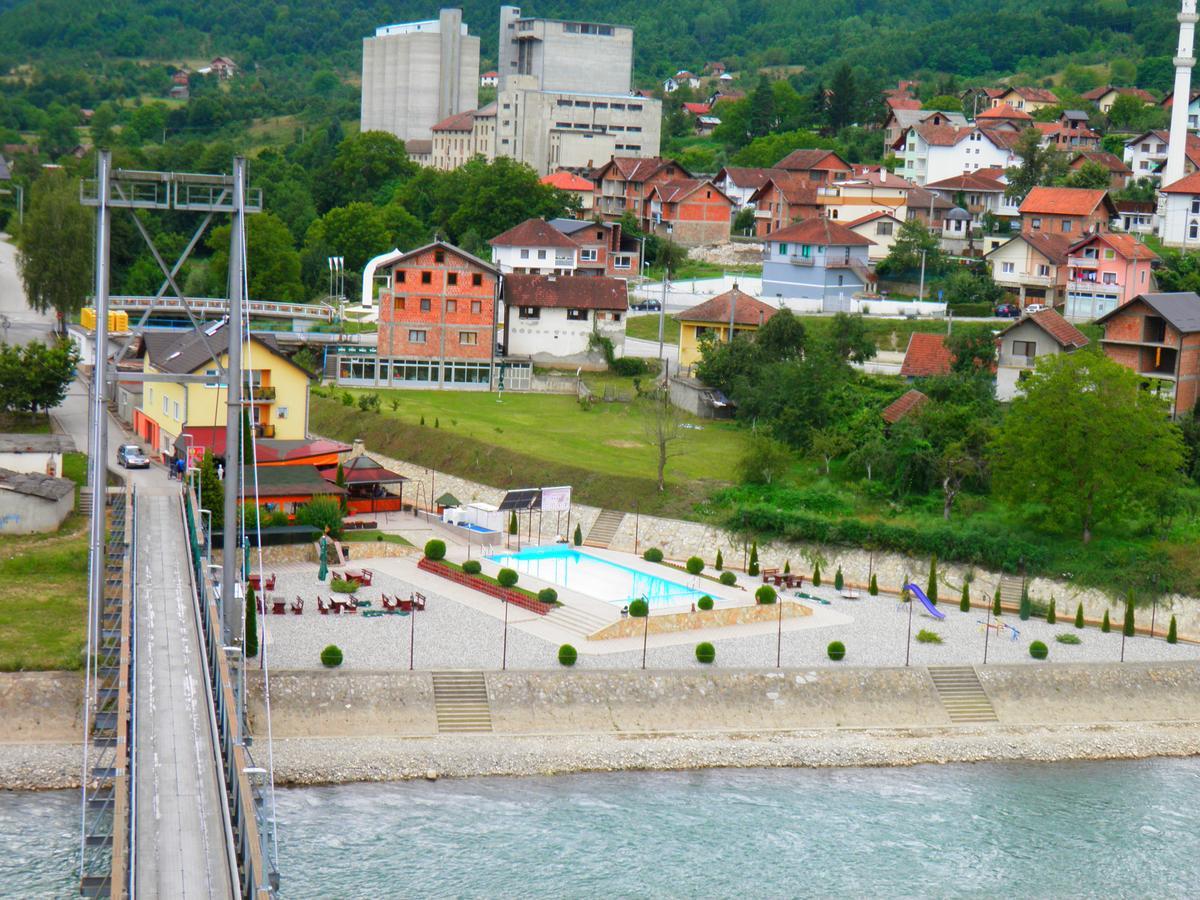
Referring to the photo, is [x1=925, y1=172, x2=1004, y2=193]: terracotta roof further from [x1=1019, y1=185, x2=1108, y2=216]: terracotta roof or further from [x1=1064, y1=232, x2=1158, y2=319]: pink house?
[x1=1064, y1=232, x2=1158, y2=319]: pink house

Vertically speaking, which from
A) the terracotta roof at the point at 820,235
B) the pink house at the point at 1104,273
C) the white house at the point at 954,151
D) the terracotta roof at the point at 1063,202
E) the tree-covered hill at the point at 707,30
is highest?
the tree-covered hill at the point at 707,30

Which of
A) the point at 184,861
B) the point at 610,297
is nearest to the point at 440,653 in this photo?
the point at 184,861

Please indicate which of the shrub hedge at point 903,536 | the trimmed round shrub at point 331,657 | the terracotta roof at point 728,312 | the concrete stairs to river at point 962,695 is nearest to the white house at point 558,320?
the terracotta roof at point 728,312

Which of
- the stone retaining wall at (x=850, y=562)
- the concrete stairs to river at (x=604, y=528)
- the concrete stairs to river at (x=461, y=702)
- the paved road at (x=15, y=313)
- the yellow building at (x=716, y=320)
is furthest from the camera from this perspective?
the paved road at (x=15, y=313)

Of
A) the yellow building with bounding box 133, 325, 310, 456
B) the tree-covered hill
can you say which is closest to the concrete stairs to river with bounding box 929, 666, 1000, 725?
the yellow building with bounding box 133, 325, 310, 456

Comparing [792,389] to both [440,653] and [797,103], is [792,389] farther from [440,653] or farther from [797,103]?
[797,103]

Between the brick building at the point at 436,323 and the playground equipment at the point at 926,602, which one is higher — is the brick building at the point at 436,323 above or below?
above

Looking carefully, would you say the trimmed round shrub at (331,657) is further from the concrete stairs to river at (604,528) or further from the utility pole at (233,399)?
the concrete stairs to river at (604,528)
